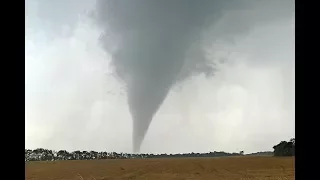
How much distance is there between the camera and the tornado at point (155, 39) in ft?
6.97

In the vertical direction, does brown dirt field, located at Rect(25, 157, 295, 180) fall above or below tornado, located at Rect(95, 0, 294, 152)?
below

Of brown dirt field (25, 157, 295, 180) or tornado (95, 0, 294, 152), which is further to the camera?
tornado (95, 0, 294, 152)

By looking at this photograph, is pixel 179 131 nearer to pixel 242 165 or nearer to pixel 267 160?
pixel 242 165

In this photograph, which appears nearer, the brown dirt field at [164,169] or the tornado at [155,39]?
the brown dirt field at [164,169]

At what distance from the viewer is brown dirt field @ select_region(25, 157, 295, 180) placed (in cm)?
189

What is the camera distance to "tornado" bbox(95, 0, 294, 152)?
212 centimetres

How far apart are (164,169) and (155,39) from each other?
2.89 ft

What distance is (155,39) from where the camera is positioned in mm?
Result: 2402

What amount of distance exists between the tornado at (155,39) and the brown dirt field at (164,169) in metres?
0.22

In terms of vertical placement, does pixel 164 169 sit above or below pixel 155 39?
below

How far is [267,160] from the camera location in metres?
1.77

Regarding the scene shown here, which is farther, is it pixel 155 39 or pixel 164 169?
pixel 155 39

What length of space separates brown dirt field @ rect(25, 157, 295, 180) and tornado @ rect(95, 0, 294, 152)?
0.73 ft
